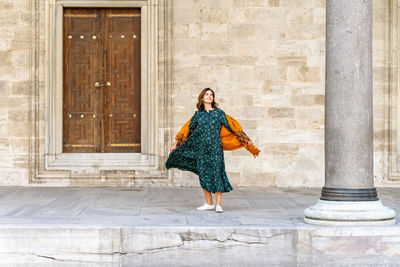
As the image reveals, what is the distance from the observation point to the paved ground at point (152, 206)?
6766mm

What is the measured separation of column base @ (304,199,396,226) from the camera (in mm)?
6410

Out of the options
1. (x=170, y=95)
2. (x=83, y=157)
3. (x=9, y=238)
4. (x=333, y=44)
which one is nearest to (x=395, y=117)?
(x=170, y=95)

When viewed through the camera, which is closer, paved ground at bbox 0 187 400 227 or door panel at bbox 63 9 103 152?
paved ground at bbox 0 187 400 227

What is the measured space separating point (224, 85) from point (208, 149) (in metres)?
3.68

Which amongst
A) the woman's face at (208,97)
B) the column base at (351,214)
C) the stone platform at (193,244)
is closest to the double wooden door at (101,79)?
the woman's face at (208,97)

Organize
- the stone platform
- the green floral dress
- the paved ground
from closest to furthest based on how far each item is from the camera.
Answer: the stone platform
the paved ground
the green floral dress

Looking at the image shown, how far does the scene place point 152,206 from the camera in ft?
27.3

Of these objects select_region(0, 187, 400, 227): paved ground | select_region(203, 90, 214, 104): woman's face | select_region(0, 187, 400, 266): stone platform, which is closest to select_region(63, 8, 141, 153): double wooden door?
select_region(0, 187, 400, 227): paved ground

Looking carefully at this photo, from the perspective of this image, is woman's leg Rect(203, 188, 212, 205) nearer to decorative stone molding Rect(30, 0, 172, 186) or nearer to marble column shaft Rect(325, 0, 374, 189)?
marble column shaft Rect(325, 0, 374, 189)

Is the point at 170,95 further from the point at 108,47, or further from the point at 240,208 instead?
the point at 240,208

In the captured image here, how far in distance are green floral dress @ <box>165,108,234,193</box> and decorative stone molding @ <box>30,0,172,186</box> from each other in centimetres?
343

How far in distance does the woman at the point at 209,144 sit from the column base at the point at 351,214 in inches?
58.4

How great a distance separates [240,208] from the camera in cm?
812

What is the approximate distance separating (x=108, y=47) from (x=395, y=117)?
584cm
